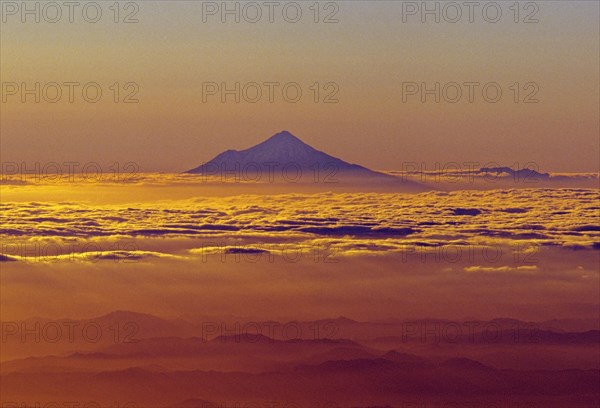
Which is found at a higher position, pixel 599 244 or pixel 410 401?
pixel 599 244

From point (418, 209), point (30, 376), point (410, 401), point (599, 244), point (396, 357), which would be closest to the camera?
point (599, 244)

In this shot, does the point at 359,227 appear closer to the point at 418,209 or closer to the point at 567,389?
the point at 418,209

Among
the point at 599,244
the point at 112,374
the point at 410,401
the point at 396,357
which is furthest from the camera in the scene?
the point at 396,357

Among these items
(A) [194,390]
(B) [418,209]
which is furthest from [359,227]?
(A) [194,390]

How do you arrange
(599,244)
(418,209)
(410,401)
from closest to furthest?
1. (599,244)
2. (418,209)
3. (410,401)

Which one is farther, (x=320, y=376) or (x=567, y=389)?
(x=320, y=376)

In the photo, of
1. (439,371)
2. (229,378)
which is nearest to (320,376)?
(229,378)

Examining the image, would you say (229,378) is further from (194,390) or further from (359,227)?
(359,227)

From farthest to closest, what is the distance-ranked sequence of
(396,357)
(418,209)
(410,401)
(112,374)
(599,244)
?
1. (396,357)
2. (112,374)
3. (410,401)
4. (418,209)
5. (599,244)

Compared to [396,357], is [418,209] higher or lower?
higher
